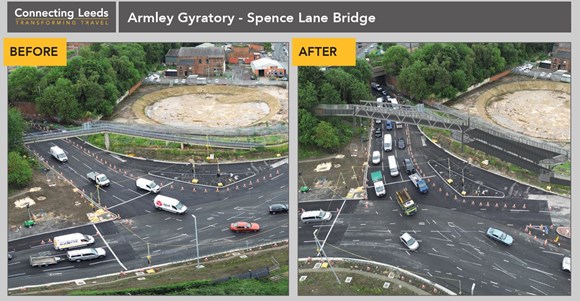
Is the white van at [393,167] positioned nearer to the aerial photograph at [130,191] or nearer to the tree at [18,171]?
the aerial photograph at [130,191]

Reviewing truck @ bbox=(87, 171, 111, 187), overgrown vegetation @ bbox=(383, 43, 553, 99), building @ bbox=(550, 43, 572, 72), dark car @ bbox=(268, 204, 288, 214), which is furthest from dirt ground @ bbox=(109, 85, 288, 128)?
building @ bbox=(550, 43, 572, 72)

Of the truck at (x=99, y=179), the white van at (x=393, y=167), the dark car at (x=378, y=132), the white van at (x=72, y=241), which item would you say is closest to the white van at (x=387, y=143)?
the dark car at (x=378, y=132)

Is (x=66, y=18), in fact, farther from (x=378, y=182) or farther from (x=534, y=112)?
(x=534, y=112)

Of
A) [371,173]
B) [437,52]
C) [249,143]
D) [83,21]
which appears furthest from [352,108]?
[83,21]

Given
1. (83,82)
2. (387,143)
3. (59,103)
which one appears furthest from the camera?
(83,82)

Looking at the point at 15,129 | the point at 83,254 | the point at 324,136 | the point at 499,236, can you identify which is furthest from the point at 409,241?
the point at 15,129

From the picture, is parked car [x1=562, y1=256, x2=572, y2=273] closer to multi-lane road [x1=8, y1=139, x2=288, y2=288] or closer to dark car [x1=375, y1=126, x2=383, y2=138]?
multi-lane road [x1=8, y1=139, x2=288, y2=288]
